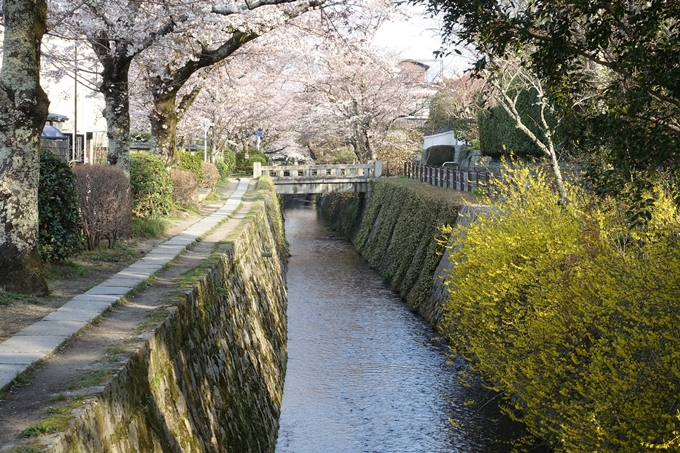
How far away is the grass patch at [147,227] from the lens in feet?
50.9

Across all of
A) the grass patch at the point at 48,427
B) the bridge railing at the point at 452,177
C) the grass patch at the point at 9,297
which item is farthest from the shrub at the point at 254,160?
the grass patch at the point at 48,427

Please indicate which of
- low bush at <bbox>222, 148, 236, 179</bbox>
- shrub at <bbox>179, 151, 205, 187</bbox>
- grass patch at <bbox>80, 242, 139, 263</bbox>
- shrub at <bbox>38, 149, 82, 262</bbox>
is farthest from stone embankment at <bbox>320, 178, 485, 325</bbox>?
low bush at <bbox>222, 148, 236, 179</bbox>

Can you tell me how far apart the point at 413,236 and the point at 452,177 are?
5104 millimetres

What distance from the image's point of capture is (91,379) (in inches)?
236

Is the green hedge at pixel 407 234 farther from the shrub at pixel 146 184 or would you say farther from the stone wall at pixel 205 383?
the shrub at pixel 146 184

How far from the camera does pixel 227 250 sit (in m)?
13.9

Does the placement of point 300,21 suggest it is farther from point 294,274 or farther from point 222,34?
point 294,274

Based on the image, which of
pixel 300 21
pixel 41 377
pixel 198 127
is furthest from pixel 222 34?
pixel 198 127

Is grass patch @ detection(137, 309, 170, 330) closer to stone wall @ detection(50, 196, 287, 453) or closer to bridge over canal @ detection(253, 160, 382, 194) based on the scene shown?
stone wall @ detection(50, 196, 287, 453)

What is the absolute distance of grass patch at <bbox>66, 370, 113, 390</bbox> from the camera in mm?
5840

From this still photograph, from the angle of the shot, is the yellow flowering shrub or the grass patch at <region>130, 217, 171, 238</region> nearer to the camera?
the yellow flowering shrub

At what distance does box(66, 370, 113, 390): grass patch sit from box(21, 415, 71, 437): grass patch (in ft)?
2.23

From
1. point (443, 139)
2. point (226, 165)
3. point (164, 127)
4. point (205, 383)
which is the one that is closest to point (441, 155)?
point (443, 139)

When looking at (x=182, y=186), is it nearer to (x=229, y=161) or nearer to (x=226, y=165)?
(x=226, y=165)
